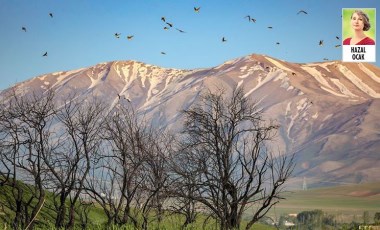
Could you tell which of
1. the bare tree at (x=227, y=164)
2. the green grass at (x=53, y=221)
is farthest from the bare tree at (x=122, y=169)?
the bare tree at (x=227, y=164)

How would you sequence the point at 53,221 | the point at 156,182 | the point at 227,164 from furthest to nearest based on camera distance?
the point at 53,221
the point at 156,182
the point at 227,164

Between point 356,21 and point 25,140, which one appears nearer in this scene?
point 25,140

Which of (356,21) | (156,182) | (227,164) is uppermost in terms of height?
(356,21)

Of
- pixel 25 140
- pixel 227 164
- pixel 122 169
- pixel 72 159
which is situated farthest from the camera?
pixel 122 169

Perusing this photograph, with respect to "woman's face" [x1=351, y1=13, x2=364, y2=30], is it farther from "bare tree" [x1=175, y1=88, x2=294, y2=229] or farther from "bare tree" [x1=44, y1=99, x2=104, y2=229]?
"bare tree" [x1=44, y1=99, x2=104, y2=229]

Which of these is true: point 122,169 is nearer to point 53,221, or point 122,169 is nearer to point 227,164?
point 53,221

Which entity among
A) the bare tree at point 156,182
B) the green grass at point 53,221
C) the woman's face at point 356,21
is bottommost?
the green grass at point 53,221

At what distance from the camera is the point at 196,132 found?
31734mm

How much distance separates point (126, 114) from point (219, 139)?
13188 millimetres

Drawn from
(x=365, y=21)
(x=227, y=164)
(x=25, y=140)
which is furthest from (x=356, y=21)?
(x=25, y=140)

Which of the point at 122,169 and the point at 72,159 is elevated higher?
the point at 72,159

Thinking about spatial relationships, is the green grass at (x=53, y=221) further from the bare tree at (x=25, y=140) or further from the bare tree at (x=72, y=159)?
the bare tree at (x=72, y=159)

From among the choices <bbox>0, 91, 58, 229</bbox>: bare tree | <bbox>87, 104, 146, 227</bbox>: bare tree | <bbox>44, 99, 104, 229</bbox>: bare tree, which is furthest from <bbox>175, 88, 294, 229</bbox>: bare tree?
<bbox>0, 91, 58, 229</bbox>: bare tree

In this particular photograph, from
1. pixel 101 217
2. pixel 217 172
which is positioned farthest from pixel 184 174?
pixel 101 217
